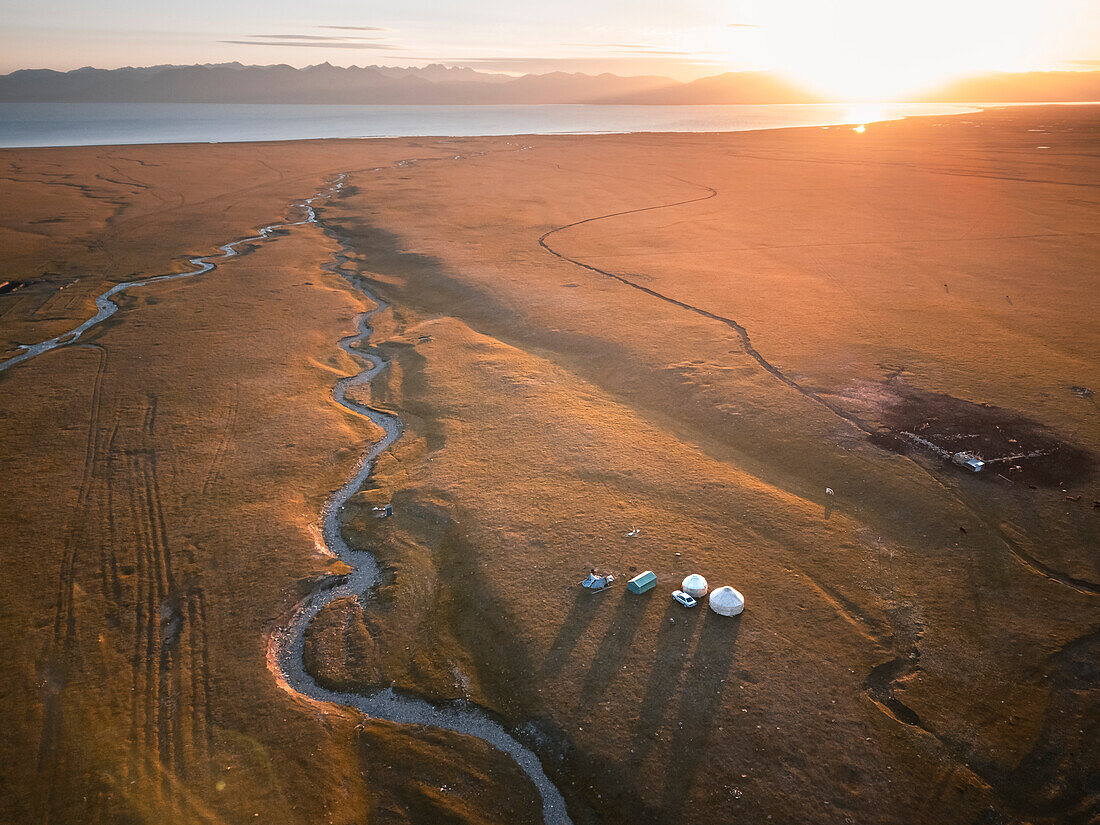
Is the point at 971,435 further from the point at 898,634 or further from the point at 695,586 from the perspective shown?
the point at 695,586

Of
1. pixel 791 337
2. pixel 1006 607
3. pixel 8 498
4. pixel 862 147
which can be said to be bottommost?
pixel 1006 607

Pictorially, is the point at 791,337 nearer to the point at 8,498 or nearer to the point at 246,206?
the point at 8,498

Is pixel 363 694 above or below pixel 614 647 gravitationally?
below

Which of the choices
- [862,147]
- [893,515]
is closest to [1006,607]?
[893,515]

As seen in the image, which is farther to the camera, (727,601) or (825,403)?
(825,403)

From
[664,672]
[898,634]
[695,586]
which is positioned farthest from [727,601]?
[898,634]

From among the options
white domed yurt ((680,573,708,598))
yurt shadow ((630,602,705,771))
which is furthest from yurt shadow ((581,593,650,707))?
white domed yurt ((680,573,708,598))
